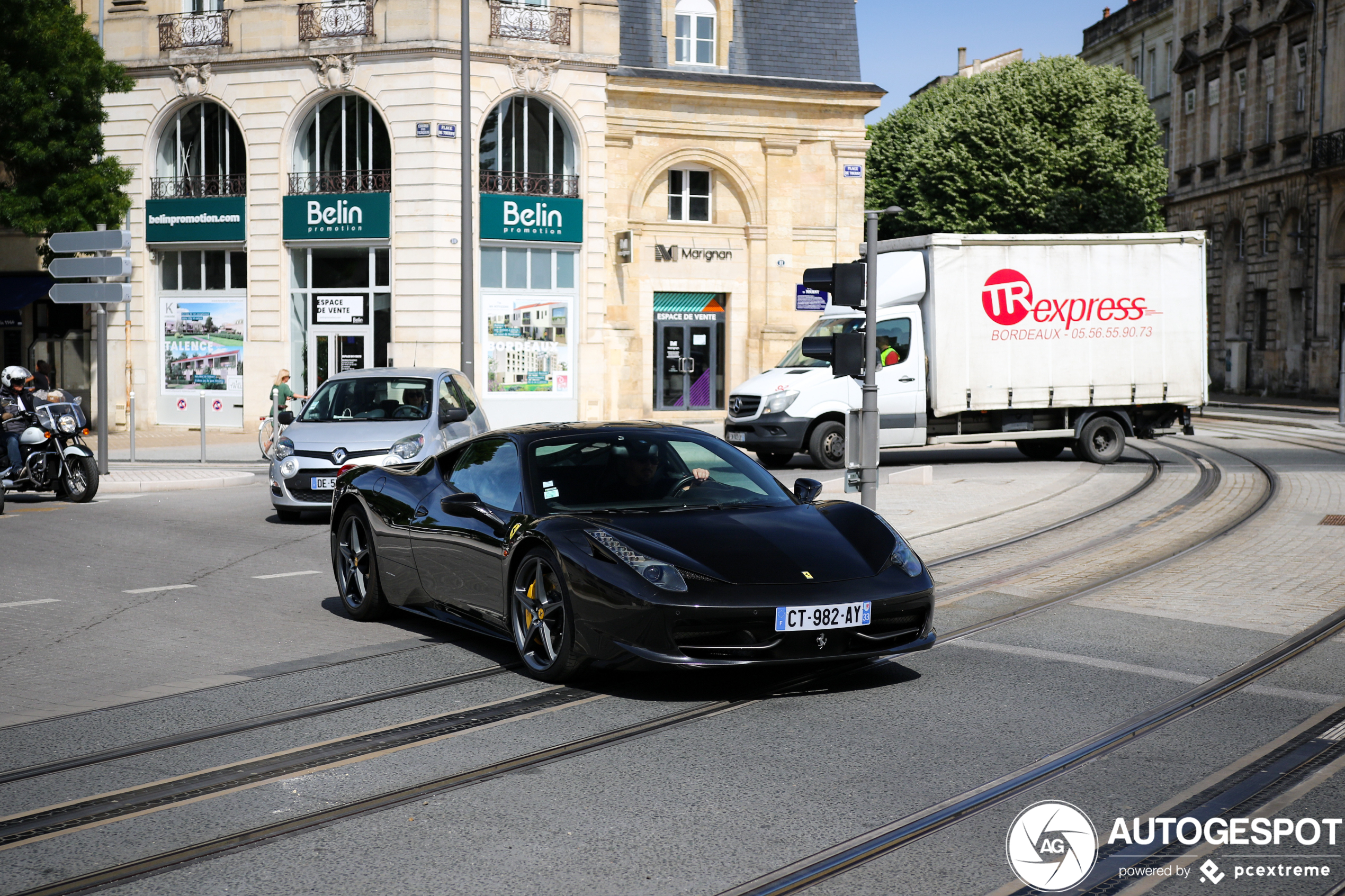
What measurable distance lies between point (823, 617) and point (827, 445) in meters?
14.6

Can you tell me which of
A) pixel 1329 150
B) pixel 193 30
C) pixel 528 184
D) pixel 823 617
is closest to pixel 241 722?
pixel 823 617

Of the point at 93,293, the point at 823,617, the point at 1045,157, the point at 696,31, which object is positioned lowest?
the point at 823,617

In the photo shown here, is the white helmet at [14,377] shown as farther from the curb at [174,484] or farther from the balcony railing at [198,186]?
the balcony railing at [198,186]

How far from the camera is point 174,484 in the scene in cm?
1892

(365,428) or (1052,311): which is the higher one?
(1052,311)

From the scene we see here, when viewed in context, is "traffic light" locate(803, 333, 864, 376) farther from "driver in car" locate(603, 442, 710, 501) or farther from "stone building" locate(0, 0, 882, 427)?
"stone building" locate(0, 0, 882, 427)

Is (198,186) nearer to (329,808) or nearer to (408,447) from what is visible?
(408,447)

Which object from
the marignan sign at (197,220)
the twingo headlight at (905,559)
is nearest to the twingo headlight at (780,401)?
the twingo headlight at (905,559)

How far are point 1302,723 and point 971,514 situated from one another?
8.73 metres

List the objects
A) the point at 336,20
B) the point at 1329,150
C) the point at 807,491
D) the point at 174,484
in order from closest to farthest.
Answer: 1. the point at 807,491
2. the point at 174,484
3. the point at 336,20
4. the point at 1329,150

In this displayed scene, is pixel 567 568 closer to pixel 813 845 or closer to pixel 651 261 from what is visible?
pixel 813 845

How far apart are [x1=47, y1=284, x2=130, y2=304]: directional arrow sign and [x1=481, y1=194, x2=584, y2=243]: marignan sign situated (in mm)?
12071

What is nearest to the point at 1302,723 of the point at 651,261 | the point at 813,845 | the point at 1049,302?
the point at 813,845

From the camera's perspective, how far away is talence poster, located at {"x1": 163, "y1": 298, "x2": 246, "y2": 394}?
32.2 meters
